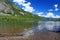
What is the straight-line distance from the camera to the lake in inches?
213

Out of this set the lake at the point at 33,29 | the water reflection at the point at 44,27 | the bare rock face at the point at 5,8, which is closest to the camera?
the lake at the point at 33,29

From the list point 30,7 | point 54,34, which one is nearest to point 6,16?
point 30,7

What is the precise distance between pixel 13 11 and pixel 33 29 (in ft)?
3.37

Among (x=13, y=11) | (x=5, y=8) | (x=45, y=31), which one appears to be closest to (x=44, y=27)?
(x=45, y=31)

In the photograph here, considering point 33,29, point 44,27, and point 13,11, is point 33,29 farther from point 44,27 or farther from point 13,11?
point 13,11

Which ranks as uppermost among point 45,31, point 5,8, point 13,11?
point 5,8

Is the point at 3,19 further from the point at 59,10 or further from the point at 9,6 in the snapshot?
the point at 59,10

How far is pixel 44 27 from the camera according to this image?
6.23 m

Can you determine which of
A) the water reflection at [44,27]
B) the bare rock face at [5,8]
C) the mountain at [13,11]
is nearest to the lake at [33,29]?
the water reflection at [44,27]

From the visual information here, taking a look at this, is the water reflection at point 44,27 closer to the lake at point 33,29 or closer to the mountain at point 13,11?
the lake at point 33,29

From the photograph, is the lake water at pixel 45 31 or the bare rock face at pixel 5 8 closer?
the lake water at pixel 45 31

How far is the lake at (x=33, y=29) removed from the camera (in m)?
5.40

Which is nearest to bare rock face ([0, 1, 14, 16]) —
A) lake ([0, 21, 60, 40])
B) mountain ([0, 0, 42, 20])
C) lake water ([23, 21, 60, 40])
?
mountain ([0, 0, 42, 20])

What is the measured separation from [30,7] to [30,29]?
0.97m
